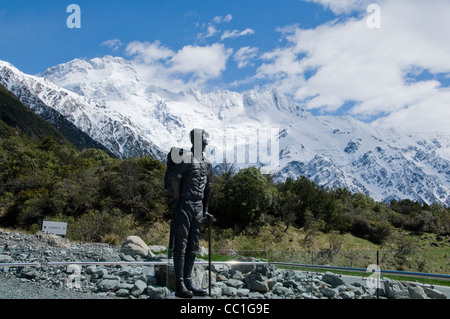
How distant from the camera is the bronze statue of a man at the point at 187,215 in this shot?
236 inches

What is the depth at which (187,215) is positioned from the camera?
6.05 meters

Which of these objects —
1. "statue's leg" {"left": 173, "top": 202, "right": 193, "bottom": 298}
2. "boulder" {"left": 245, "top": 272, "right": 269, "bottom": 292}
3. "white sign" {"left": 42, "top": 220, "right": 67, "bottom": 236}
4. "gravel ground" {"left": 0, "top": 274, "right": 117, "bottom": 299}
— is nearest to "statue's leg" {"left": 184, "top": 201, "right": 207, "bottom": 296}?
"statue's leg" {"left": 173, "top": 202, "right": 193, "bottom": 298}

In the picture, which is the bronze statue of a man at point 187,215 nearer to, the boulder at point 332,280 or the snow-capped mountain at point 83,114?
the boulder at point 332,280

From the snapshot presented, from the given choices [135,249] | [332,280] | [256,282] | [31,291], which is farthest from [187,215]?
[135,249]

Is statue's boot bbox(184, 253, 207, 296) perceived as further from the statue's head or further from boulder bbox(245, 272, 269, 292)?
the statue's head

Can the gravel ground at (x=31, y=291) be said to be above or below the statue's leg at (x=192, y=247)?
below

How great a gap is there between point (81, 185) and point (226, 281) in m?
19.7

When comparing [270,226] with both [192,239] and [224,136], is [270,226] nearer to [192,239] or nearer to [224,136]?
[192,239]

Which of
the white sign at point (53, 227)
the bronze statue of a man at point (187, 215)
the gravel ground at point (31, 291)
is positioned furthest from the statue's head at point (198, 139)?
the white sign at point (53, 227)

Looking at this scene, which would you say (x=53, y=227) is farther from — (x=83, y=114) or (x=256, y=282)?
(x=83, y=114)

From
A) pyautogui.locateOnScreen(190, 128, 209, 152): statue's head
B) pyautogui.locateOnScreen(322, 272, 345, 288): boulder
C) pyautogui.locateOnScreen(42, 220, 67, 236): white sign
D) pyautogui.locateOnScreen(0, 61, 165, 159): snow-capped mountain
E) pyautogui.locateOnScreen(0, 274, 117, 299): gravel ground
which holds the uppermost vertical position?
pyautogui.locateOnScreen(0, 61, 165, 159): snow-capped mountain

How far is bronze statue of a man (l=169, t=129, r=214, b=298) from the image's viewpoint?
5984 mm

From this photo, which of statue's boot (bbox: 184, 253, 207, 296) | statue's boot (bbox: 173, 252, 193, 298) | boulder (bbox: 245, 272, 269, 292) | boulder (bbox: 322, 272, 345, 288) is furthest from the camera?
boulder (bbox: 245, 272, 269, 292)
